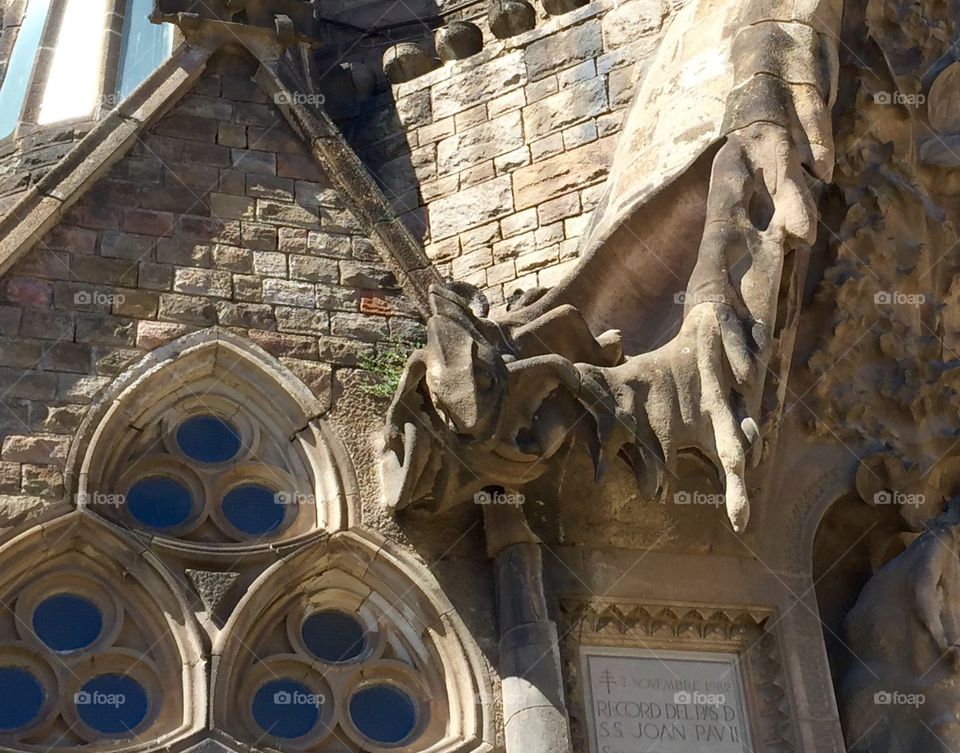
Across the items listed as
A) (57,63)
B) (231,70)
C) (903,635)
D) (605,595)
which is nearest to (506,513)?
(605,595)

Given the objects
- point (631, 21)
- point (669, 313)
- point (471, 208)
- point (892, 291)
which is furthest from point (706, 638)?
point (631, 21)

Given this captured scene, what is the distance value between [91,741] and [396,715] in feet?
3.76

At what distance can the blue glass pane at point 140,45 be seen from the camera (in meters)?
11.3

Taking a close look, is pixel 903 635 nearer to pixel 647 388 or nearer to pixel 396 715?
pixel 647 388

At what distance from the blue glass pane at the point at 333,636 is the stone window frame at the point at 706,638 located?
0.79 metres

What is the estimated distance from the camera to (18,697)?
7.95m

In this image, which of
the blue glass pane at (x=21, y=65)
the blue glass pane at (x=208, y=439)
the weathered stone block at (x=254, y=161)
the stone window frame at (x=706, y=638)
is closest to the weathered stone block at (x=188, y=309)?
the blue glass pane at (x=208, y=439)

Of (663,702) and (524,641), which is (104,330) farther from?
(663,702)

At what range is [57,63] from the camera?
11422mm

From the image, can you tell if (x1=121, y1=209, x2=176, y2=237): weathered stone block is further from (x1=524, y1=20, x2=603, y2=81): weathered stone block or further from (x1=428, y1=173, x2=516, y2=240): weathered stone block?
(x1=524, y1=20, x2=603, y2=81): weathered stone block

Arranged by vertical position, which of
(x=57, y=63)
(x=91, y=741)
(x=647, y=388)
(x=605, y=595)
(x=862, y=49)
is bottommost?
(x=91, y=741)

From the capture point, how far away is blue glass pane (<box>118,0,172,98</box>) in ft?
37.2

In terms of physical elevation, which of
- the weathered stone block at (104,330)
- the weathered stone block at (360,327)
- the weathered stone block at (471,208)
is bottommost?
the weathered stone block at (104,330)

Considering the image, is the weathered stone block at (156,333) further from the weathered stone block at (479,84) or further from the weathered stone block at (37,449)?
the weathered stone block at (479,84)
